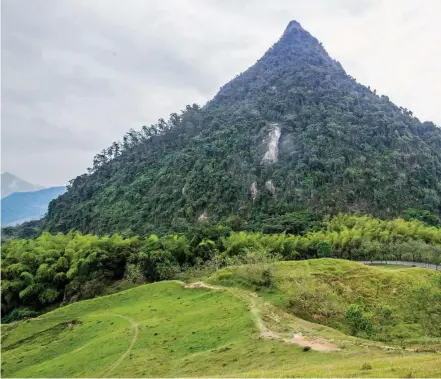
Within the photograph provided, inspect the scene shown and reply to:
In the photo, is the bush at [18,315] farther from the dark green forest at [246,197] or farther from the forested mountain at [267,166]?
the forested mountain at [267,166]

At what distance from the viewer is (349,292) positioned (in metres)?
54.8

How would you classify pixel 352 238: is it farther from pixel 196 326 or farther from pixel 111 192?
pixel 111 192

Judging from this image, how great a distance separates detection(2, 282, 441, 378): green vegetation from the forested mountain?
197ft

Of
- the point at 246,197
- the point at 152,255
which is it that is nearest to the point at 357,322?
the point at 152,255

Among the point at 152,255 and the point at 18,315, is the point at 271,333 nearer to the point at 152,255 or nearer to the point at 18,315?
the point at 152,255

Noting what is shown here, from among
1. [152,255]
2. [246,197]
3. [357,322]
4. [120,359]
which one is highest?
[246,197]

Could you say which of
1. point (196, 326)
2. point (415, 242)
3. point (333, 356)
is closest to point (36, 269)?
point (196, 326)

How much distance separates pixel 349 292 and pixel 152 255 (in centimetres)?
3630

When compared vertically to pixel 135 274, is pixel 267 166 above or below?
above

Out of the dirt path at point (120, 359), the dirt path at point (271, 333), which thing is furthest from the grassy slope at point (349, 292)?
the dirt path at point (120, 359)

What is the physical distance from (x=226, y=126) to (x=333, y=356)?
470ft

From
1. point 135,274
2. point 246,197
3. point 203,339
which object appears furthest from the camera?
point 246,197

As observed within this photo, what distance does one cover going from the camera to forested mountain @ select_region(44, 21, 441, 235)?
122375 millimetres

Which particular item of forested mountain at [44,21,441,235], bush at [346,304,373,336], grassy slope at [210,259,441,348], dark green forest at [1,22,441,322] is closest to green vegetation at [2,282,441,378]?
bush at [346,304,373,336]
